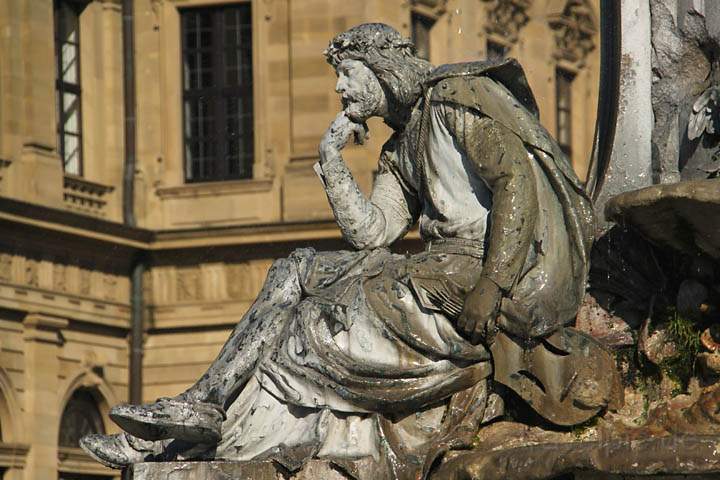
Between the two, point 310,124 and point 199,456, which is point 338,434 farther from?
point 310,124

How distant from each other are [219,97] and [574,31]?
5039mm

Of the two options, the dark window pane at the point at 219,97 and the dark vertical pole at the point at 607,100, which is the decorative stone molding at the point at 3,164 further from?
the dark vertical pole at the point at 607,100

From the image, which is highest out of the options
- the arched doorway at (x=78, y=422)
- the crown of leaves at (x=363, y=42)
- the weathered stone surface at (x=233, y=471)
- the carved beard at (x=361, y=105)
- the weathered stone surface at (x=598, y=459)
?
the crown of leaves at (x=363, y=42)

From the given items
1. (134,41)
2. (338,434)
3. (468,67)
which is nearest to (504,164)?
(468,67)

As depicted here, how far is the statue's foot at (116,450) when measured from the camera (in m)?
8.88

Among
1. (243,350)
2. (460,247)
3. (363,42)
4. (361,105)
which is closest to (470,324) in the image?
(460,247)

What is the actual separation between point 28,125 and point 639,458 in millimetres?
29319

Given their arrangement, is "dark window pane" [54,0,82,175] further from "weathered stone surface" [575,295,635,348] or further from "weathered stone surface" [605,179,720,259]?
"weathered stone surface" [605,179,720,259]

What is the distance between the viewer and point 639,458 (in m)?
7.88

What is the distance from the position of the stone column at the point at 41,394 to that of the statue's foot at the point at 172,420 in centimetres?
2659

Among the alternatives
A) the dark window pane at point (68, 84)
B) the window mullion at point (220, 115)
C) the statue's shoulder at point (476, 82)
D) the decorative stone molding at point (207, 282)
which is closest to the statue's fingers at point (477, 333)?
the statue's shoulder at point (476, 82)

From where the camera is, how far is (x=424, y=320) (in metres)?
8.73

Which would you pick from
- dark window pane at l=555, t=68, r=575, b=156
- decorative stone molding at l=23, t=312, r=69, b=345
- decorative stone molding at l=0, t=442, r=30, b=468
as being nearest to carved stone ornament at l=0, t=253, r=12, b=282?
decorative stone molding at l=23, t=312, r=69, b=345

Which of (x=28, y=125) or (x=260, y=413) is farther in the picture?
(x=28, y=125)
